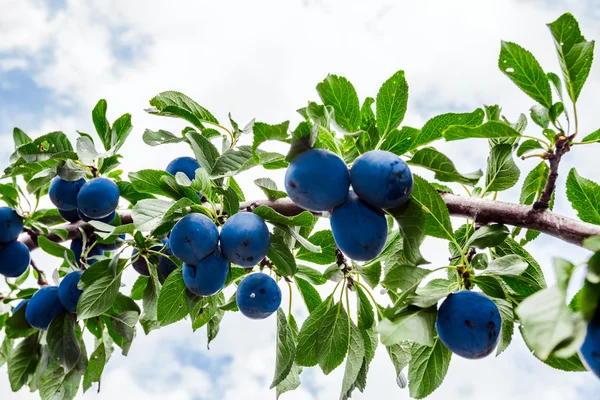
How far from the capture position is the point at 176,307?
5.27 feet

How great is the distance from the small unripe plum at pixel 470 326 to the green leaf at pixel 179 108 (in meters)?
1.02

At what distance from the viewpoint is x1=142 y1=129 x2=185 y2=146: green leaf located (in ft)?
5.82

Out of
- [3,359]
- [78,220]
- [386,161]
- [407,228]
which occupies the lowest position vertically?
[3,359]

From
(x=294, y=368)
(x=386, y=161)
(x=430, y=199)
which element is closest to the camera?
(x=386, y=161)

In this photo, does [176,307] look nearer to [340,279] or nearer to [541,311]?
[340,279]

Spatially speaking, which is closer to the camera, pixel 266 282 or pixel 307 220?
pixel 307 220

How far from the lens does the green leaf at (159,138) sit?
1.77m

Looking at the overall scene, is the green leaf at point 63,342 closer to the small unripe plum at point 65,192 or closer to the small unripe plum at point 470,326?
the small unripe plum at point 65,192

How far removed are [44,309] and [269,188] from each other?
1.00m

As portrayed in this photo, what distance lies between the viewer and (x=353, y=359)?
1.60 meters

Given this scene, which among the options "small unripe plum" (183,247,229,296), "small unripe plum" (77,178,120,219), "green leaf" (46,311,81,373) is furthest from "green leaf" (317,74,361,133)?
"green leaf" (46,311,81,373)

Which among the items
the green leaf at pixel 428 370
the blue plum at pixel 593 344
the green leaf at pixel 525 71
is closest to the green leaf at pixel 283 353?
the green leaf at pixel 428 370

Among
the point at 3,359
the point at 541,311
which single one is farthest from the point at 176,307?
the point at 3,359

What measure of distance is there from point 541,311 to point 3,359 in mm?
2669
